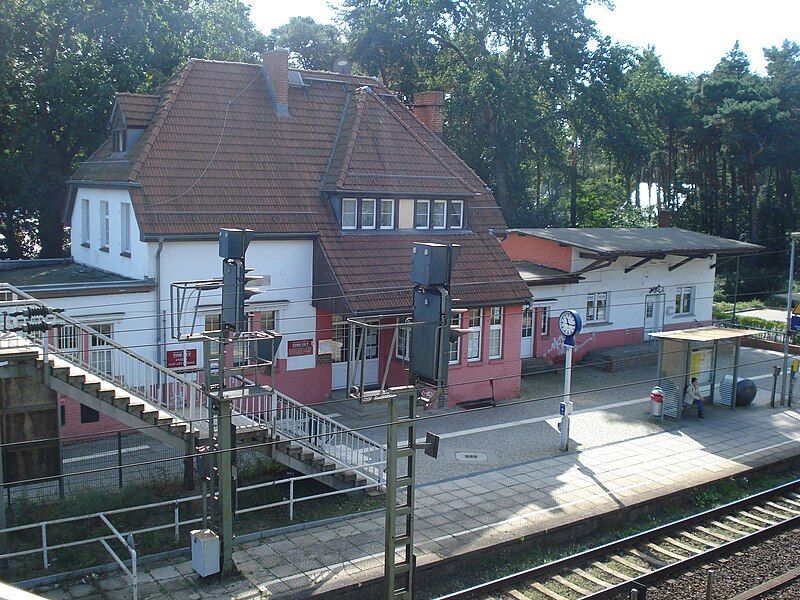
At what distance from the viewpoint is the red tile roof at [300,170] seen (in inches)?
834

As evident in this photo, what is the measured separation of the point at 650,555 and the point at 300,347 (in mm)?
10694

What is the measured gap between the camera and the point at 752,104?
1924 inches

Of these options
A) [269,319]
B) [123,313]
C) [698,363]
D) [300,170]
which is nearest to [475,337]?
[269,319]

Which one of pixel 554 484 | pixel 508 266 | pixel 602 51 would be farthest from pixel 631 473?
pixel 602 51

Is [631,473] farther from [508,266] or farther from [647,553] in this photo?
[508,266]

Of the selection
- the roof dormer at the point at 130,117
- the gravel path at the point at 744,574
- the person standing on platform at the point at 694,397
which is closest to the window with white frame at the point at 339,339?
the roof dormer at the point at 130,117

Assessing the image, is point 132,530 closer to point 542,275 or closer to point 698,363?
point 698,363

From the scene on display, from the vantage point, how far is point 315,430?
16.8m

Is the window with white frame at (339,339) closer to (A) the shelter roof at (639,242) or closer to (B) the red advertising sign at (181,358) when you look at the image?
(B) the red advertising sign at (181,358)

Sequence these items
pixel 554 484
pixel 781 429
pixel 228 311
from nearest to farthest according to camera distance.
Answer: pixel 228 311 → pixel 554 484 → pixel 781 429

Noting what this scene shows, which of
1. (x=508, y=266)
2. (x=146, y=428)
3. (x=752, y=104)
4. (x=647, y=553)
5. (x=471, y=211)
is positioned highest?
(x=752, y=104)

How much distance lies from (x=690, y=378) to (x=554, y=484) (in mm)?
8072

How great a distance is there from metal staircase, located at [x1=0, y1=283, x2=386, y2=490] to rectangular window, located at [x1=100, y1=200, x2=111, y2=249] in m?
5.34

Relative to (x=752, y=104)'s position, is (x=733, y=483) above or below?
below
